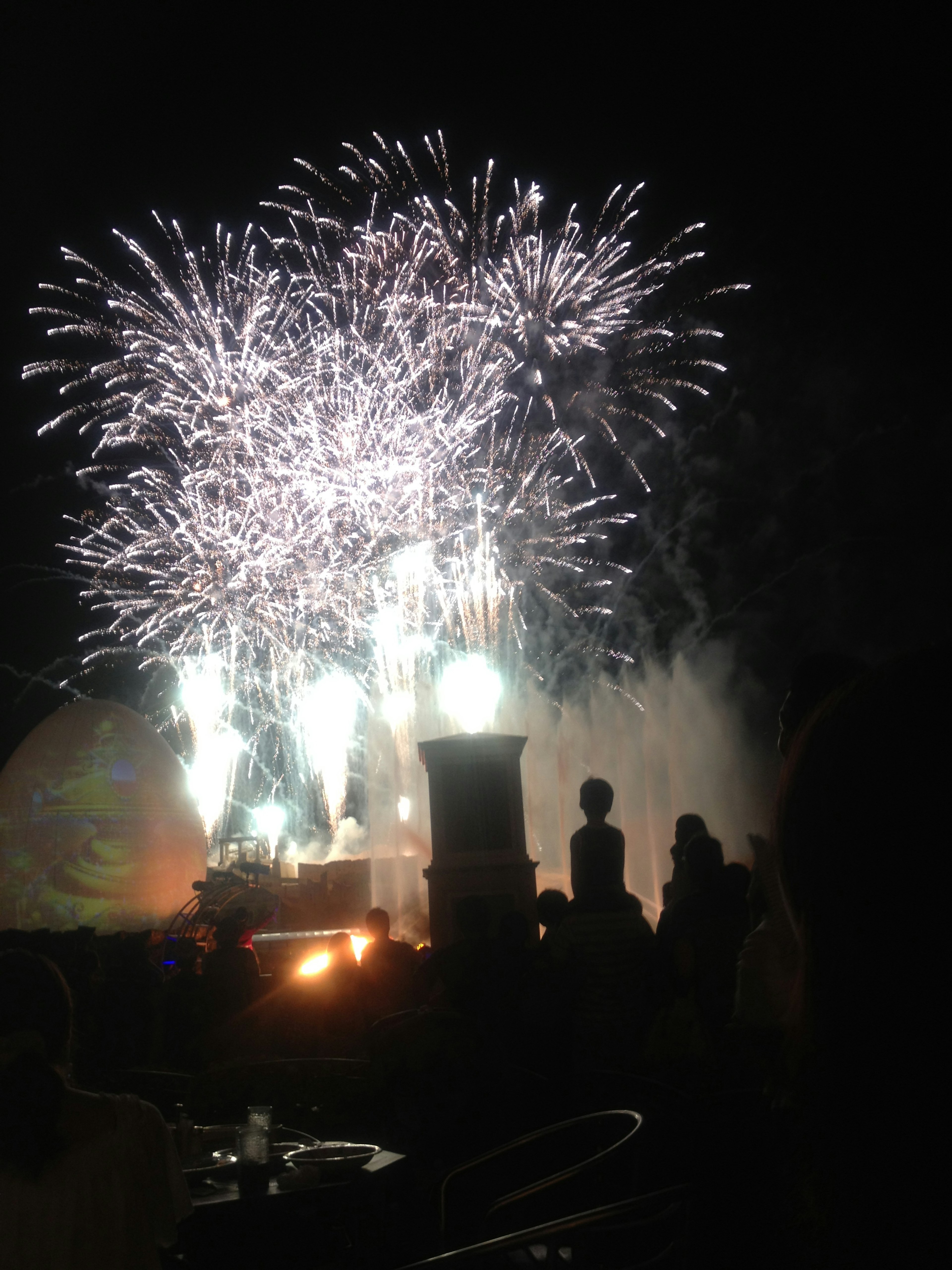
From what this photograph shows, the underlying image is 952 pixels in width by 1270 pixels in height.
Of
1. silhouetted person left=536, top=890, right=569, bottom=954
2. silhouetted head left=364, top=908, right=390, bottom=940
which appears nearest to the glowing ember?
silhouetted head left=364, top=908, right=390, bottom=940

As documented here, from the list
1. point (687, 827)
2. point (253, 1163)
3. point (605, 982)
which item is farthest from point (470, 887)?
point (253, 1163)

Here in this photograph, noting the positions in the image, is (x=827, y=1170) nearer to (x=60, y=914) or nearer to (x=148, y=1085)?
(x=148, y=1085)

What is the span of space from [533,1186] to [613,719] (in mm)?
24005

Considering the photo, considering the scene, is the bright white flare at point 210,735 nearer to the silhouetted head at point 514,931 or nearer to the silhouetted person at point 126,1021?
the silhouetted person at point 126,1021

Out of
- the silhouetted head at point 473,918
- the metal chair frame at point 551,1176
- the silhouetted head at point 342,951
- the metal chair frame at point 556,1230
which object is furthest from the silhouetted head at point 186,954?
the metal chair frame at point 556,1230

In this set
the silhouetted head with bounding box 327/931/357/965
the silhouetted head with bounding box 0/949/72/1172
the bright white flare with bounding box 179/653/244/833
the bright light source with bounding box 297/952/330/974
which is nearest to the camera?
the silhouetted head with bounding box 0/949/72/1172

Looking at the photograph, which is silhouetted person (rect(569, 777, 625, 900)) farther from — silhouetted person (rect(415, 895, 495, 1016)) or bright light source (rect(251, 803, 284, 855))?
bright light source (rect(251, 803, 284, 855))

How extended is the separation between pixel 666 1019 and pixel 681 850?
2.25 metres

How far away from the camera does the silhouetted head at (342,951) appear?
8297 millimetres

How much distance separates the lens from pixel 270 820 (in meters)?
51.7

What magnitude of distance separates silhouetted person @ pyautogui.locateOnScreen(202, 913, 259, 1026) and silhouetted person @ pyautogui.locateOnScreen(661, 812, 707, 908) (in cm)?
371

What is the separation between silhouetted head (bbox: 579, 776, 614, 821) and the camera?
21.6 ft

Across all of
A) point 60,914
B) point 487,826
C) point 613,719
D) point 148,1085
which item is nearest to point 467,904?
point 148,1085

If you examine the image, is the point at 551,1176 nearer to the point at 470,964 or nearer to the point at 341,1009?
the point at 470,964
